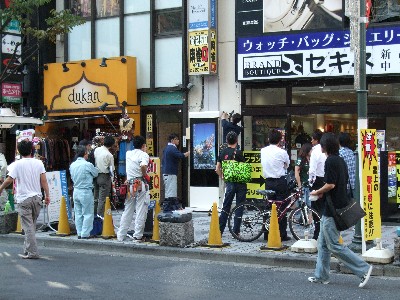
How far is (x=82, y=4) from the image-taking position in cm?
2048

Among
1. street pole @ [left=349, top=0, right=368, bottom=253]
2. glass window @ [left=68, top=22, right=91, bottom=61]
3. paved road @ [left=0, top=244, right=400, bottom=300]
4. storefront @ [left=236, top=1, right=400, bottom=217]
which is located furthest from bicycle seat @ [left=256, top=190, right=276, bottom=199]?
glass window @ [left=68, top=22, right=91, bottom=61]

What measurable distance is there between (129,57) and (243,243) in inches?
333

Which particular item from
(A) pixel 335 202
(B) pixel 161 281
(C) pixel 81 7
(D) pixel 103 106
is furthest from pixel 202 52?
(A) pixel 335 202

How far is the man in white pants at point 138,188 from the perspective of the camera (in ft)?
40.8

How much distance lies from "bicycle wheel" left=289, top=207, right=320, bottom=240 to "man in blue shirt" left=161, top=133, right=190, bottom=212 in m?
3.66

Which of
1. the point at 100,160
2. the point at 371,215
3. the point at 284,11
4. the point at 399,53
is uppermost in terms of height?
the point at 284,11

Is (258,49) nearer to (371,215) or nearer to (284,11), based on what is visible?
(284,11)

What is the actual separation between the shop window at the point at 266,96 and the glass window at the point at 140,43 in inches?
129

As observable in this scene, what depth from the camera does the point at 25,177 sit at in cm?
1116

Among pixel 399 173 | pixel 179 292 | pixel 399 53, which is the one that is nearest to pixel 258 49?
pixel 399 53

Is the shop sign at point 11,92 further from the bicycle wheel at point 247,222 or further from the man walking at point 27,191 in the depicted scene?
the bicycle wheel at point 247,222

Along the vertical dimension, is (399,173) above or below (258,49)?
below

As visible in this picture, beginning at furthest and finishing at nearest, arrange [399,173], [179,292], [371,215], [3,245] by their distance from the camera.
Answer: [399,173]
[3,245]
[371,215]
[179,292]

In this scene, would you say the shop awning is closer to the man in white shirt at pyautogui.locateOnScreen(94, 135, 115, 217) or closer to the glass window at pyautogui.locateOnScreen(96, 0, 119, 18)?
the glass window at pyautogui.locateOnScreen(96, 0, 119, 18)
